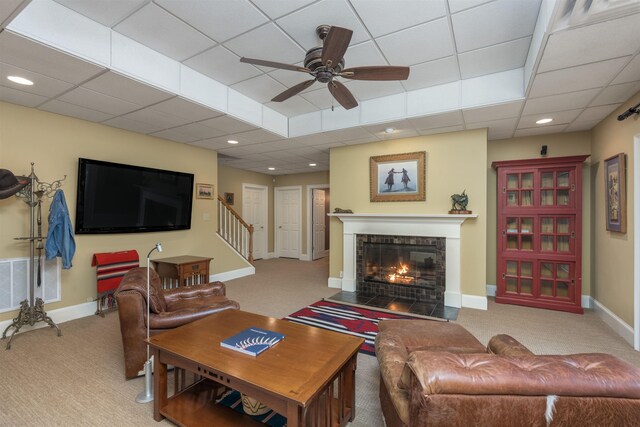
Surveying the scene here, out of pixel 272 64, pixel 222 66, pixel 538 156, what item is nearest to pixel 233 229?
pixel 222 66

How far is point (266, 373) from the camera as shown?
148cm

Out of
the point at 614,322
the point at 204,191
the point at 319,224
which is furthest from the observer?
the point at 319,224

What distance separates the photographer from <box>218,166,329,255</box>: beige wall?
7.18 metres

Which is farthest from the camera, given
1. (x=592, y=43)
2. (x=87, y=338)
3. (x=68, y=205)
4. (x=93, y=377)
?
(x=68, y=205)

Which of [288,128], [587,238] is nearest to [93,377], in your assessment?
[288,128]

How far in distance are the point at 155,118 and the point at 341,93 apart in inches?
101

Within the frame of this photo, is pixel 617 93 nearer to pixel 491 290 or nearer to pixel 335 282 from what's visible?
pixel 491 290

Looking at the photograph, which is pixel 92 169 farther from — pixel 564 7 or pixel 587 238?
pixel 587 238

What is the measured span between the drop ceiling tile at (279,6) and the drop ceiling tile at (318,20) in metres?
0.04

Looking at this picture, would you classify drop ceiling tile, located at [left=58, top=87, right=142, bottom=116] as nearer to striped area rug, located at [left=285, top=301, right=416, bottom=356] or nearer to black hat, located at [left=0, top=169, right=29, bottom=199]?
black hat, located at [left=0, top=169, right=29, bottom=199]

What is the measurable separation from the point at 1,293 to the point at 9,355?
0.89 meters

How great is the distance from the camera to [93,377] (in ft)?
7.60

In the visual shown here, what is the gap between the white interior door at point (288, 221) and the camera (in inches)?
331

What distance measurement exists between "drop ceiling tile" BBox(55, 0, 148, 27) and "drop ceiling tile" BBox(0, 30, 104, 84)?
13.9 inches
